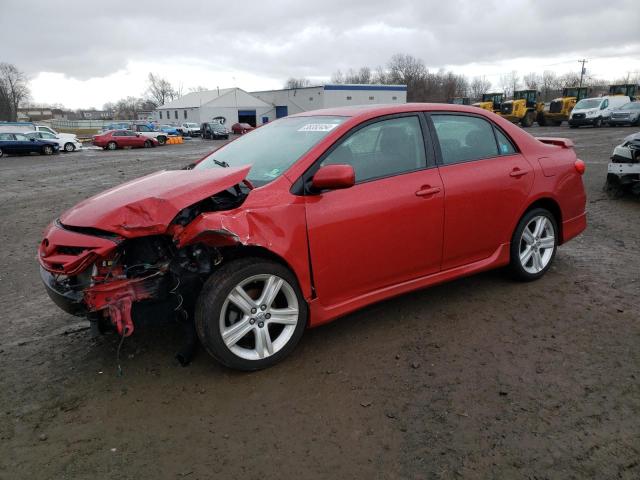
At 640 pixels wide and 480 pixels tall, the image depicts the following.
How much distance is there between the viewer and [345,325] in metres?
3.74

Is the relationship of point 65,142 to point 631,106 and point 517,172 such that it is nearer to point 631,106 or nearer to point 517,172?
point 517,172

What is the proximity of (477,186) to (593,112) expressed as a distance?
32868 millimetres

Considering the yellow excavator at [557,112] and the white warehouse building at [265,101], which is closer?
the yellow excavator at [557,112]

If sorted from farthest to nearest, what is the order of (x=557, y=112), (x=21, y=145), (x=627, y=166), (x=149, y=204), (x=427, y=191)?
(x=557, y=112) → (x=21, y=145) → (x=627, y=166) → (x=427, y=191) → (x=149, y=204)

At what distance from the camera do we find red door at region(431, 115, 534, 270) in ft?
12.2

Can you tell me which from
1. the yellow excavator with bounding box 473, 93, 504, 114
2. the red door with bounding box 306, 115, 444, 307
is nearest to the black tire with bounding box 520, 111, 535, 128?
the yellow excavator with bounding box 473, 93, 504, 114

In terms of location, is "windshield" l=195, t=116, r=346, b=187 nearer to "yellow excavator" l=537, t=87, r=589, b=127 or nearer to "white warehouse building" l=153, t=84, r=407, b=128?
"yellow excavator" l=537, t=87, r=589, b=127

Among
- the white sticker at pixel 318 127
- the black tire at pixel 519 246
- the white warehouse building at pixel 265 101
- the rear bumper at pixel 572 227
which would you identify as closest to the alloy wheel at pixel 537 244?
the black tire at pixel 519 246

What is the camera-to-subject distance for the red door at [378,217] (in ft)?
10.4

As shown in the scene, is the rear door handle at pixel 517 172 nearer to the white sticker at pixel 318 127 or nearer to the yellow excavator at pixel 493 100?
the white sticker at pixel 318 127

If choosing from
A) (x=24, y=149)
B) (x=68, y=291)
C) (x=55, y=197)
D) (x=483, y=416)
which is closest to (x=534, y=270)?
(x=483, y=416)

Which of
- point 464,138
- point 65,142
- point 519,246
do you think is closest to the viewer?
point 464,138

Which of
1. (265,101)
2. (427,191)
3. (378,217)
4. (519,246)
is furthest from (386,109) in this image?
(265,101)

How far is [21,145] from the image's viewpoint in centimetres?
2614
